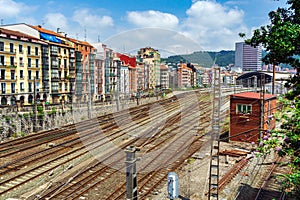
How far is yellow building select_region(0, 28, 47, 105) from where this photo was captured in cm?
2241

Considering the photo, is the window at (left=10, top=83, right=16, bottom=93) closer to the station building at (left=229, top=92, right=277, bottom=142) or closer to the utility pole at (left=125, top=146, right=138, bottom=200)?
the station building at (left=229, top=92, right=277, bottom=142)

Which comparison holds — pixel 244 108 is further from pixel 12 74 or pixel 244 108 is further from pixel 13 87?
pixel 12 74

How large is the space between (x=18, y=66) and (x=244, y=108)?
64.5ft

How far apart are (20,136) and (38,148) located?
298cm

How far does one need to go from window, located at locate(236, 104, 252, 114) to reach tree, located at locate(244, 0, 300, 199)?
7.79 m

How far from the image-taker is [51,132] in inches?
576

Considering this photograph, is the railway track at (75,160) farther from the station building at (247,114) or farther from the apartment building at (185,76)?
the apartment building at (185,76)

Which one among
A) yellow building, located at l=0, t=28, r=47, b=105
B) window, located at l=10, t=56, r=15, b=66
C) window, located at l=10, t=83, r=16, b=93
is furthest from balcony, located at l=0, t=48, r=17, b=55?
window, located at l=10, t=83, r=16, b=93

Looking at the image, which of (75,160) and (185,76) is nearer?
(75,160)

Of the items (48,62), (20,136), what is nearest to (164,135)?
(20,136)

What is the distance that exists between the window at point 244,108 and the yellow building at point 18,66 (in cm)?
1842

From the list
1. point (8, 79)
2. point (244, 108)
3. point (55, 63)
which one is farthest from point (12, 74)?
point (244, 108)

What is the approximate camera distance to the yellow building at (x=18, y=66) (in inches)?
882

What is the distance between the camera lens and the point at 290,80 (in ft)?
15.1
